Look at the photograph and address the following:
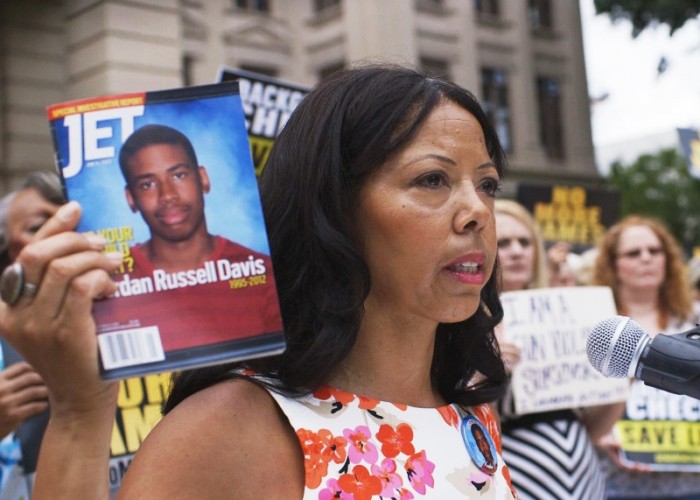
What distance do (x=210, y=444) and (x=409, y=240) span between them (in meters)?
0.53

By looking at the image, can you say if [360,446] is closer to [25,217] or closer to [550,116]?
[25,217]

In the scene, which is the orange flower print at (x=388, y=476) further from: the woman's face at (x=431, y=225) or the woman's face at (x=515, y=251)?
the woman's face at (x=515, y=251)

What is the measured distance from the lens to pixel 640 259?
15.9ft

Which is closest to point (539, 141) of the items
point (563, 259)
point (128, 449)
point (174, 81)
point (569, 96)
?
point (569, 96)

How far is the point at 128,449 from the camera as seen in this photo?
116 inches

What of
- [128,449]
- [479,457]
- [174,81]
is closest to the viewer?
[479,457]

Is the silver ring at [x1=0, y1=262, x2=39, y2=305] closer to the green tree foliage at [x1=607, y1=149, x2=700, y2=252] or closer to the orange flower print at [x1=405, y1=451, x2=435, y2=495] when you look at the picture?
the orange flower print at [x1=405, y1=451, x2=435, y2=495]

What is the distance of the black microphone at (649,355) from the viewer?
4.79ft

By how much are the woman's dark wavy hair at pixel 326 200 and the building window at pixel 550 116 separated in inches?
893

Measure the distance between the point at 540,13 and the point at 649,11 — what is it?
1182 cm

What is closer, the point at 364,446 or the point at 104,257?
the point at 104,257

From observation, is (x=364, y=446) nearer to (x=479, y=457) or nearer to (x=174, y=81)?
(x=479, y=457)

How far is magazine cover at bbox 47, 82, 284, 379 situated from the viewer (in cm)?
138

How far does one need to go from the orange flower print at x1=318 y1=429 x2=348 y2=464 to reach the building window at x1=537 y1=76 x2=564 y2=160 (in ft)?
75.2
